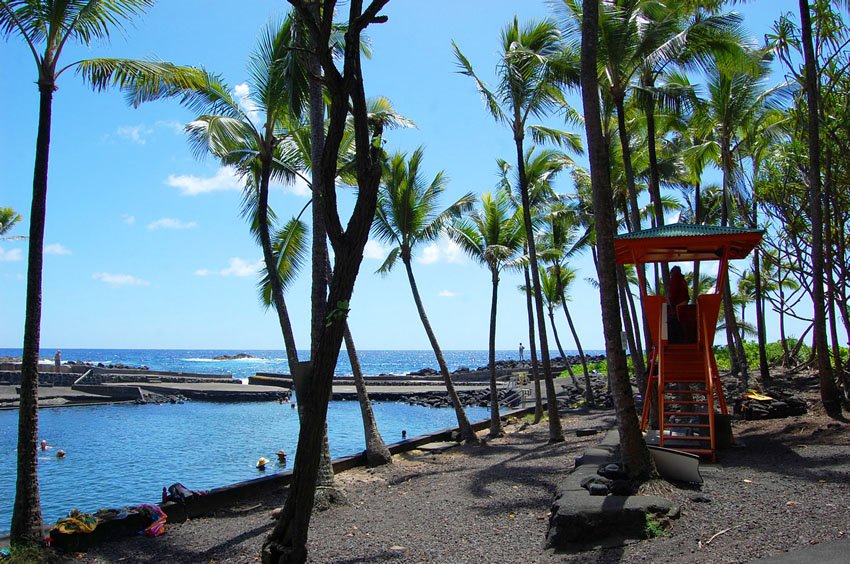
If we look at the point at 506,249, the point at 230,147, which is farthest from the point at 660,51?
the point at 230,147

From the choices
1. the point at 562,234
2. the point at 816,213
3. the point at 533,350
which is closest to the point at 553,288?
the point at 562,234

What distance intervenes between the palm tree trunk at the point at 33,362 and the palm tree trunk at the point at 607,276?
6703mm

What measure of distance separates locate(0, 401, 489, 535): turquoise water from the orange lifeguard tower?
10.9 metres

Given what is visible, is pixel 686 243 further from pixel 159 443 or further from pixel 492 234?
pixel 159 443

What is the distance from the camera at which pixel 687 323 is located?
10.9 meters

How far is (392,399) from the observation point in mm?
46031

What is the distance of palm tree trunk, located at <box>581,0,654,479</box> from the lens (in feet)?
25.1

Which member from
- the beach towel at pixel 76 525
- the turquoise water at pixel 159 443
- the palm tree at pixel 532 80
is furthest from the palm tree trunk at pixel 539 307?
the beach towel at pixel 76 525

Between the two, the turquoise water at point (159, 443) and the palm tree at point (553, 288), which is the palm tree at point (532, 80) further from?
the palm tree at point (553, 288)

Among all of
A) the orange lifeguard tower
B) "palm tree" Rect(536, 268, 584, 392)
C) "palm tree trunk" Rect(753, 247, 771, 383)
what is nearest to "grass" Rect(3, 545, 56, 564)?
the orange lifeguard tower

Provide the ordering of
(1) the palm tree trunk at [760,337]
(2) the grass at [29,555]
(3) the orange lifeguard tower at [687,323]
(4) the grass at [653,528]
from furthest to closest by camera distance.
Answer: (1) the palm tree trunk at [760,337]
(3) the orange lifeguard tower at [687,323]
(2) the grass at [29,555]
(4) the grass at [653,528]

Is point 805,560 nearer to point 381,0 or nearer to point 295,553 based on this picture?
point 295,553

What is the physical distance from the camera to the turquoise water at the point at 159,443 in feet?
54.0

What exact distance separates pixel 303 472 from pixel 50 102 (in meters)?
5.92
